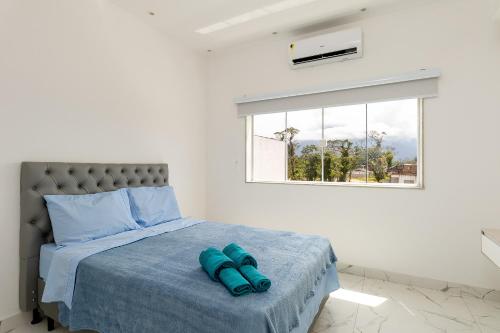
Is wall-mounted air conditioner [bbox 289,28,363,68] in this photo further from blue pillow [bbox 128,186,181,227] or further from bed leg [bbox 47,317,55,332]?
bed leg [bbox 47,317,55,332]

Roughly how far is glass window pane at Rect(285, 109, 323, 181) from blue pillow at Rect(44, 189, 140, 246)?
1965 mm

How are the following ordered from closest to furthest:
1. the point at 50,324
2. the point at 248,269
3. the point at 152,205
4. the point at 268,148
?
1. the point at 248,269
2. the point at 50,324
3. the point at 152,205
4. the point at 268,148

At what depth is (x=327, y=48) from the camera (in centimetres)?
283

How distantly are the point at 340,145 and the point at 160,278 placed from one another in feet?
7.90

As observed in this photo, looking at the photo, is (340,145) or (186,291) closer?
(186,291)

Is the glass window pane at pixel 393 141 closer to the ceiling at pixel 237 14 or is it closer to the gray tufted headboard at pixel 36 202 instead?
the ceiling at pixel 237 14

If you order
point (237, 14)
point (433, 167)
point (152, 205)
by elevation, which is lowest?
point (152, 205)

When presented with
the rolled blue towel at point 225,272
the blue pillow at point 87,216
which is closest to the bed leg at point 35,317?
the blue pillow at point 87,216

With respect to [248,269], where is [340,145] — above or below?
above

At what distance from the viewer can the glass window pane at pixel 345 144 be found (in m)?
2.98

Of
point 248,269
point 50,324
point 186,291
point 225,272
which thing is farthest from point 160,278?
point 50,324

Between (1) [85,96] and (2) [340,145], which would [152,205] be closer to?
(1) [85,96]

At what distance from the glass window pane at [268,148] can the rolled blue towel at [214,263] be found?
2082 millimetres

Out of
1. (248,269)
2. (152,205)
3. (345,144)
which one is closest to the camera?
(248,269)
